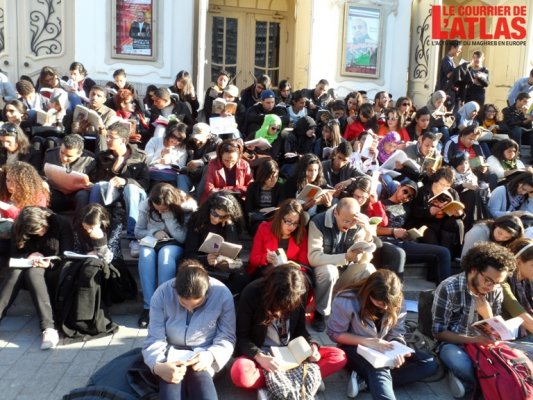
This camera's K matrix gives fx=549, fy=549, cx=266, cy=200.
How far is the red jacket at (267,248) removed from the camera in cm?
474

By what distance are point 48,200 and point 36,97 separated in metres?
2.83

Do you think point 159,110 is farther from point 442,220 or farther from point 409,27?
point 409,27

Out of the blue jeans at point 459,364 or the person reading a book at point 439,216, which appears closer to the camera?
the blue jeans at point 459,364

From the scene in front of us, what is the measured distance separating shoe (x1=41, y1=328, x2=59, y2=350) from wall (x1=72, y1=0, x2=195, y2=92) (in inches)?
252

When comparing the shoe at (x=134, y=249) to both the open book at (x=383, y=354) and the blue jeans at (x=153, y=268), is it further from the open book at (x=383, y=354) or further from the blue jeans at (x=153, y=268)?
the open book at (x=383, y=354)

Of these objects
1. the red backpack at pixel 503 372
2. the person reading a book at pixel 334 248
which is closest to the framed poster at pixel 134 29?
the person reading a book at pixel 334 248

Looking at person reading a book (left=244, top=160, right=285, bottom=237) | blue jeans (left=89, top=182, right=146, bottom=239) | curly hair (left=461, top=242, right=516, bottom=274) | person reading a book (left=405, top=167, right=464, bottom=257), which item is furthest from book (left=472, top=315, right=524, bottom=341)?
blue jeans (left=89, top=182, right=146, bottom=239)

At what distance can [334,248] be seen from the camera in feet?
15.9

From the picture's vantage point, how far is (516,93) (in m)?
10.2

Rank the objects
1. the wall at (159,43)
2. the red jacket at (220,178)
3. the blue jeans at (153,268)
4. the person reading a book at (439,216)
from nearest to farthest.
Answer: the blue jeans at (153,268)
the person reading a book at (439,216)
the red jacket at (220,178)
the wall at (159,43)

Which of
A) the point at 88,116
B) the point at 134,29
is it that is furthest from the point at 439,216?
the point at 134,29

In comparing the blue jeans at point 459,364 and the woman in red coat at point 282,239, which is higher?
the woman in red coat at point 282,239

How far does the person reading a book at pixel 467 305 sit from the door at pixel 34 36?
8.76m

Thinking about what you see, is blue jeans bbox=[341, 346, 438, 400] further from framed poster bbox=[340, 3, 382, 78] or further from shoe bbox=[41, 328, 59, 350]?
framed poster bbox=[340, 3, 382, 78]
